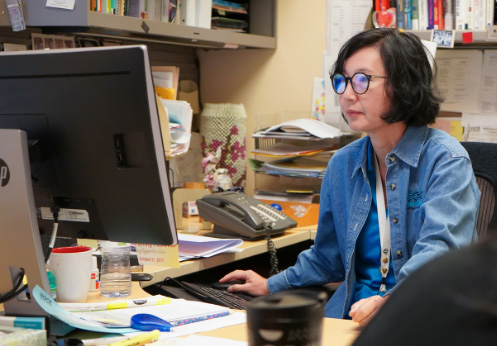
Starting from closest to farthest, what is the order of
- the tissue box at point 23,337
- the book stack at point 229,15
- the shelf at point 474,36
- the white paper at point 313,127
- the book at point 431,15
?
the tissue box at point 23,337
the shelf at point 474,36
the book at point 431,15
the white paper at point 313,127
the book stack at point 229,15

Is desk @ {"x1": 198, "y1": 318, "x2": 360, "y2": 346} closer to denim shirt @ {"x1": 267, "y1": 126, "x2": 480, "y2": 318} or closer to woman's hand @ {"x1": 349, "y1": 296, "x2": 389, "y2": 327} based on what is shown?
woman's hand @ {"x1": 349, "y1": 296, "x2": 389, "y2": 327}

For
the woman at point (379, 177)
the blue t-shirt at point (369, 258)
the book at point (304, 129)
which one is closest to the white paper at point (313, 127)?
the book at point (304, 129)

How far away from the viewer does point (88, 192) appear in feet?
4.39

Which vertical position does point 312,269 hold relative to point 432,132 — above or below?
below

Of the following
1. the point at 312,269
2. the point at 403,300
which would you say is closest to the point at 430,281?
the point at 403,300

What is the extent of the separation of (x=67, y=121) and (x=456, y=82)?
203cm

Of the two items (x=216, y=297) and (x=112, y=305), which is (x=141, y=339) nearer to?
(x=112, y=305)

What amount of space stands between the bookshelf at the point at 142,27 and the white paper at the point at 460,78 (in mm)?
769

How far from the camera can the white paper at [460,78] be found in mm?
2877

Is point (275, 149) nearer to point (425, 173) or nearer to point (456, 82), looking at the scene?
point (456, 82)

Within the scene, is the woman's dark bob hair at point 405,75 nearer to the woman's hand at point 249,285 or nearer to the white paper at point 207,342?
the woman's hand at point 249,285

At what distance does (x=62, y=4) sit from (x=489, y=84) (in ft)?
5.58

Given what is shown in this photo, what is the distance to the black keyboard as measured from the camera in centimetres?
169

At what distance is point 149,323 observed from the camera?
1322mm
